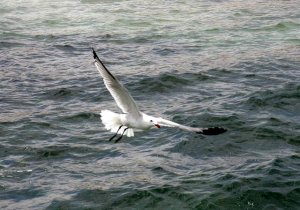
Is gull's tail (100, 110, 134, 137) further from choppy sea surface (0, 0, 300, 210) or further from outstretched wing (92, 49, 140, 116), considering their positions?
choppy sea surface (0, 0, 300, 210)

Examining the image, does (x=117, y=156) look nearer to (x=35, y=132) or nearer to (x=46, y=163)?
(x=46, y=163)

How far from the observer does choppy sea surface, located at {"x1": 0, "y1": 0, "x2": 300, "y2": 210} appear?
12.5m

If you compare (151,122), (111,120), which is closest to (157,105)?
(111,120)

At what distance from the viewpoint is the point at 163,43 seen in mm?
23297

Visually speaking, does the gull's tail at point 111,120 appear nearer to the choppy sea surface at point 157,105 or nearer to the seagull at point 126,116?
the seagull at point 126,116

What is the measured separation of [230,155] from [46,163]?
416cm

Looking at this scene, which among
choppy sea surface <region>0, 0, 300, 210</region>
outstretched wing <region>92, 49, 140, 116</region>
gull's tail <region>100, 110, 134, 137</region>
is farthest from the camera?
choppy sea surface <region>0, 0, 300, 210</region>

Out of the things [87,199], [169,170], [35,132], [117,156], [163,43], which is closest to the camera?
[87,199]

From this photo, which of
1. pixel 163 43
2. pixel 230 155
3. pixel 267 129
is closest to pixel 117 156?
pixel 230 155

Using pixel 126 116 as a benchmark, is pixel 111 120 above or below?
below

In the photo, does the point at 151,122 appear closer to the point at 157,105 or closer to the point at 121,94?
the point at 121,94

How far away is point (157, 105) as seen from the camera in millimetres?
17391

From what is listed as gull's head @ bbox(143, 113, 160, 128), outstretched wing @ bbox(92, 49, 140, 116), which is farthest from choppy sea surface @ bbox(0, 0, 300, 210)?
outstretched wing @ bbox(92, 49, 140, 116)

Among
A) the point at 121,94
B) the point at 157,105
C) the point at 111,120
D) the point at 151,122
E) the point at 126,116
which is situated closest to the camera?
the point at 151,122
